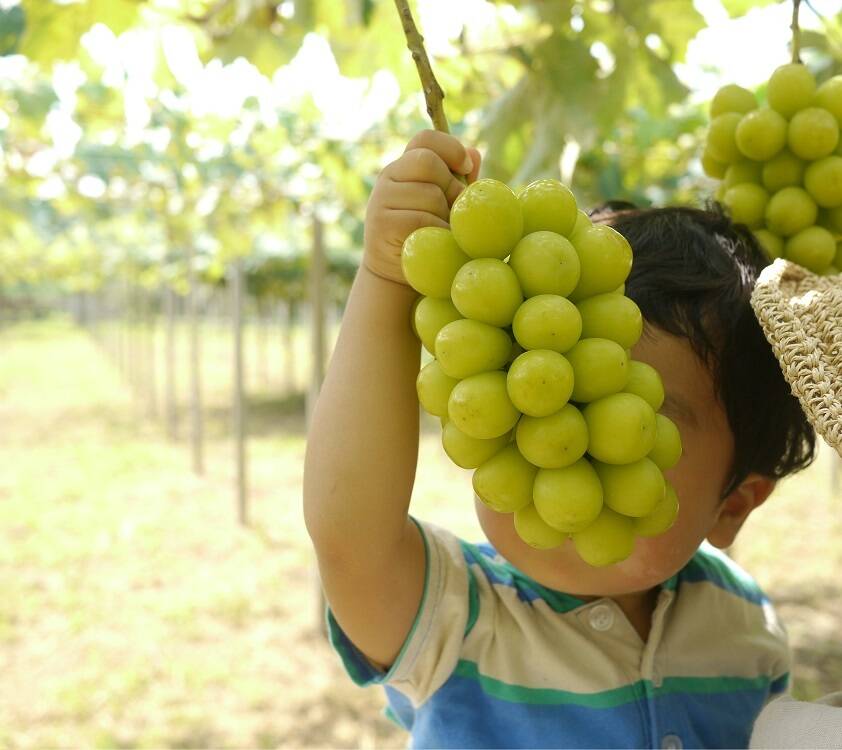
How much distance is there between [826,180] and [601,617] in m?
0.70

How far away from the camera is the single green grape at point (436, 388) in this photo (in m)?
0.71

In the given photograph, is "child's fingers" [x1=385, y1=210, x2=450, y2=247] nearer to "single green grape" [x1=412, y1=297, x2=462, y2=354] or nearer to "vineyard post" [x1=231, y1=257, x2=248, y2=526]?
"single green grape" [x1=412, y1=297, x2=462, y2=354]

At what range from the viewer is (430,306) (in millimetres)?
757

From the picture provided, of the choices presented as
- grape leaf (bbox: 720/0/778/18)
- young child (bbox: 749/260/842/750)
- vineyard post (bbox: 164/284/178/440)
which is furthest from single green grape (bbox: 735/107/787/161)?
vineyard post (bbox: 164/284/178/440)

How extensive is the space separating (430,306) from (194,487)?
714 cm

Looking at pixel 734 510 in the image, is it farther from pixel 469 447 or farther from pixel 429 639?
pixel 469 447

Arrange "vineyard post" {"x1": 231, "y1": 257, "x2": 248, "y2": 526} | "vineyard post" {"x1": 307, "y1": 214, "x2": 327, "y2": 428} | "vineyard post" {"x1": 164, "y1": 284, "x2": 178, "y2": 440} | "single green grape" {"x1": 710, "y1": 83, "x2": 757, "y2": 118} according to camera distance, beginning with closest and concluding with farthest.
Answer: "single green grape" {"x1": 710, "y1": 83, "x2": 757, "y2": 118}, "vineyard post" {"x1": 307, "y1": 214, "x2": 327, "y2": 428}, "vineyard post" {"x1": 231, "y1": 257, "x2": 248, "y2": 526}, "vineyard post" {"x1": 164, "y1": 284, "x2": 178, "y2": 440}

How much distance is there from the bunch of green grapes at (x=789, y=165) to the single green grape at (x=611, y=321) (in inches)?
24.1

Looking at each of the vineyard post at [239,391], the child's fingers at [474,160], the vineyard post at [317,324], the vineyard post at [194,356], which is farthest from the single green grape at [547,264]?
the vineyard post at [194,356]

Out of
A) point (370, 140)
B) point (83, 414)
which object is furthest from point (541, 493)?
point (83, 414)

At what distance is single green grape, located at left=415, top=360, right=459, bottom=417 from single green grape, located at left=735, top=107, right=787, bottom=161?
72 centimetres

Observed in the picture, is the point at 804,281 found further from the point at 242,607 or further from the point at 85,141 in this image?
the point at 85,141

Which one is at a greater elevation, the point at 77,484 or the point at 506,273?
the point at 506,273

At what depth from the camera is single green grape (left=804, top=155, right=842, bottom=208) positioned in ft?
3.79
